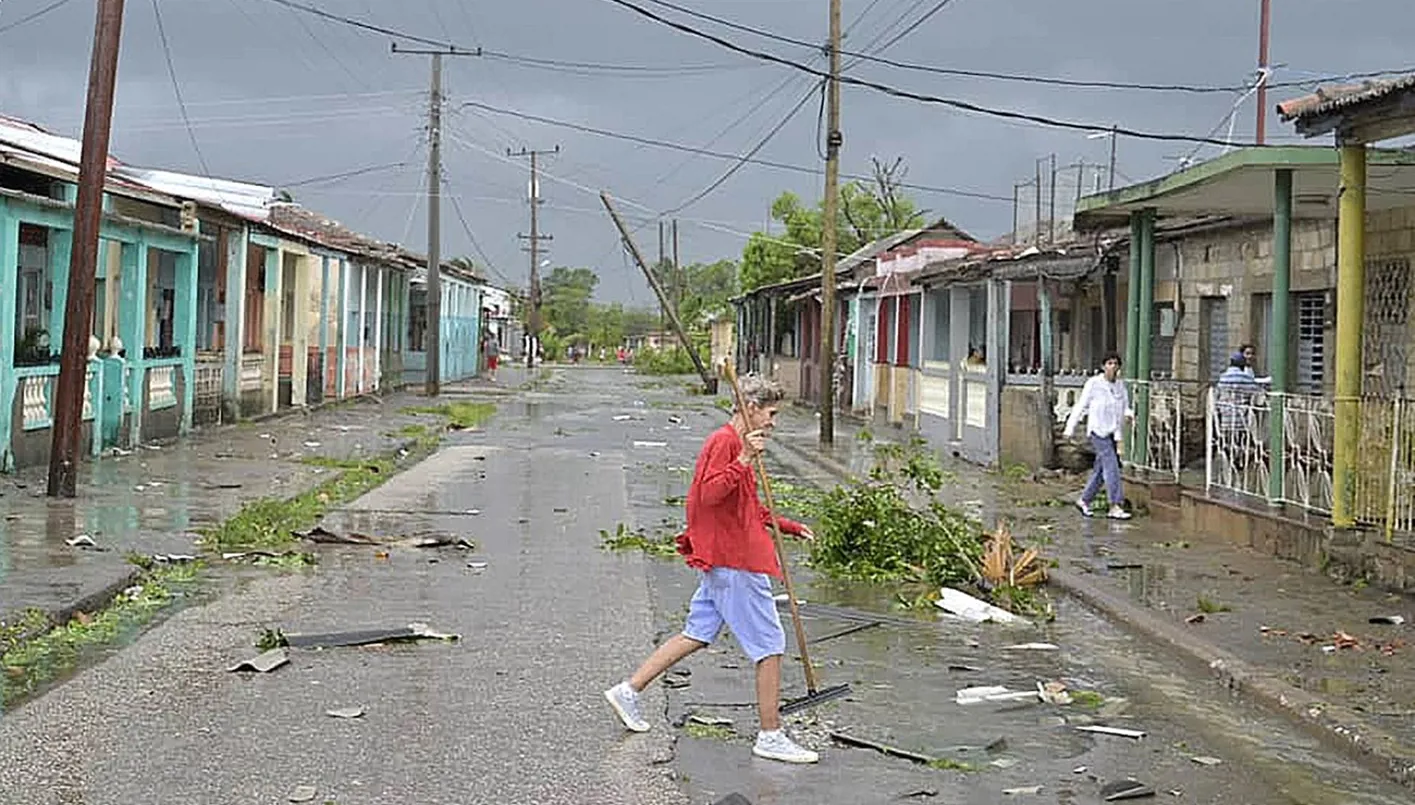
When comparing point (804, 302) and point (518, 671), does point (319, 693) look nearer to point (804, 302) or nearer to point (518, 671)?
point (518, 671)

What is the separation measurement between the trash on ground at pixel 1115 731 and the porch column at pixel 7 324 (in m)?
13.9

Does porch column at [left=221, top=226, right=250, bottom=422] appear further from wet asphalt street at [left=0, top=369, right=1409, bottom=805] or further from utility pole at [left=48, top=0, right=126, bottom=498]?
wet asphalt street at [left=0, top=369, right=1409, bottom=805]

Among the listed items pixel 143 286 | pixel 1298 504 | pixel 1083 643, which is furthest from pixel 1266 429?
pixel 143 286

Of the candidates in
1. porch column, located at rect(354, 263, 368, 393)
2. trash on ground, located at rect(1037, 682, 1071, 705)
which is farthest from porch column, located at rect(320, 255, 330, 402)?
trash on ground, located at rect(1037, 682, 1071, 705)

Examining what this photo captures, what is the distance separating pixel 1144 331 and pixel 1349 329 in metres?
6.48

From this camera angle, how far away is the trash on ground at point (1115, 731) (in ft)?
28.6

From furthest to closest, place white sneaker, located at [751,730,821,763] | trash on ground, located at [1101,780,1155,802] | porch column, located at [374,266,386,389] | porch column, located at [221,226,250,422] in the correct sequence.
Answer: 1. porch column, located at [374,266,386,389]
2. porch column, located at [221,226,250,422]
3. white sneaker, located at [751,730,821,763]
4. trash on ground, located at [1101,780,1155,802]

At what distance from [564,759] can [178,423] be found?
21.3m

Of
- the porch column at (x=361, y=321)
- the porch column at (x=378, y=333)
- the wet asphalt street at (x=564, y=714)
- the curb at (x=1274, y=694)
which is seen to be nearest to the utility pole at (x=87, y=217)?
the wet asphalt street at (x=564, y=714)

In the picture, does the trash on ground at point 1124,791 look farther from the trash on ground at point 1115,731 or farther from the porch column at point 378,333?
the porch column at point 378,333

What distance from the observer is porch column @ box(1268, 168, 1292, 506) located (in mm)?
15281

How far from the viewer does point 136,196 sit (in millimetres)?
24156

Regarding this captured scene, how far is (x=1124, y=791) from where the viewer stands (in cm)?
748

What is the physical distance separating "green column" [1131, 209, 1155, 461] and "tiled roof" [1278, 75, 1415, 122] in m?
6.19
